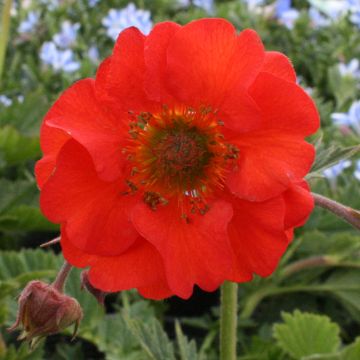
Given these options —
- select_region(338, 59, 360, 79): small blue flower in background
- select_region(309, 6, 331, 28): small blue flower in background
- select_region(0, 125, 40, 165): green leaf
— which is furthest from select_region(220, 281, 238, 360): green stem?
select_region(309, 6, 331, 28): small blue flower in background

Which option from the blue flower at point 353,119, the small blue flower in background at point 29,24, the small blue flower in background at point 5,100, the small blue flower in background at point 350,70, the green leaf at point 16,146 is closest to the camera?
the green leaf at point 16,146

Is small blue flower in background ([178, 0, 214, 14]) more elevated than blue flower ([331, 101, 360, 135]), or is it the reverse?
blue flower ([331, 101, 360, 135])

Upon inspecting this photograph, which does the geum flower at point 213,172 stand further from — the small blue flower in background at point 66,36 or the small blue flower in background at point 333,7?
the small blue flower in background at point 333,7

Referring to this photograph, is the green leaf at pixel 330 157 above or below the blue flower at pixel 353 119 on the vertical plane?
above

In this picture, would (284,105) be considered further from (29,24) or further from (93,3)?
(93,3)

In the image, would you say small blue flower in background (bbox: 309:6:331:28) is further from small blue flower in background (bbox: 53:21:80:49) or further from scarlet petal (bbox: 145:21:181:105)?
scarlet petal (bbox: 145:21:181:105)

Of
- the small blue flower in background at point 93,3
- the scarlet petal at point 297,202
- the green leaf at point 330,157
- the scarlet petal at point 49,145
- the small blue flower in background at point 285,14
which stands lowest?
the small blue flower in background at point 285,14

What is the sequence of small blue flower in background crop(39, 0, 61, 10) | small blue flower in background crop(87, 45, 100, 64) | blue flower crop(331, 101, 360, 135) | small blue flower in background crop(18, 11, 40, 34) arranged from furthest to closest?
small blue flower in background crop(39, 0, 61, 10), small blue flower in background crop(18, 11, 40, 34), small blue flower in background crop(87, 45, 100, 64), blue flower crop(331, 101, 360, 135)

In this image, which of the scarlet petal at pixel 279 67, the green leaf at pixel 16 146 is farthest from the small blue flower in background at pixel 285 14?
the scarlet petal at pixel 279 67
